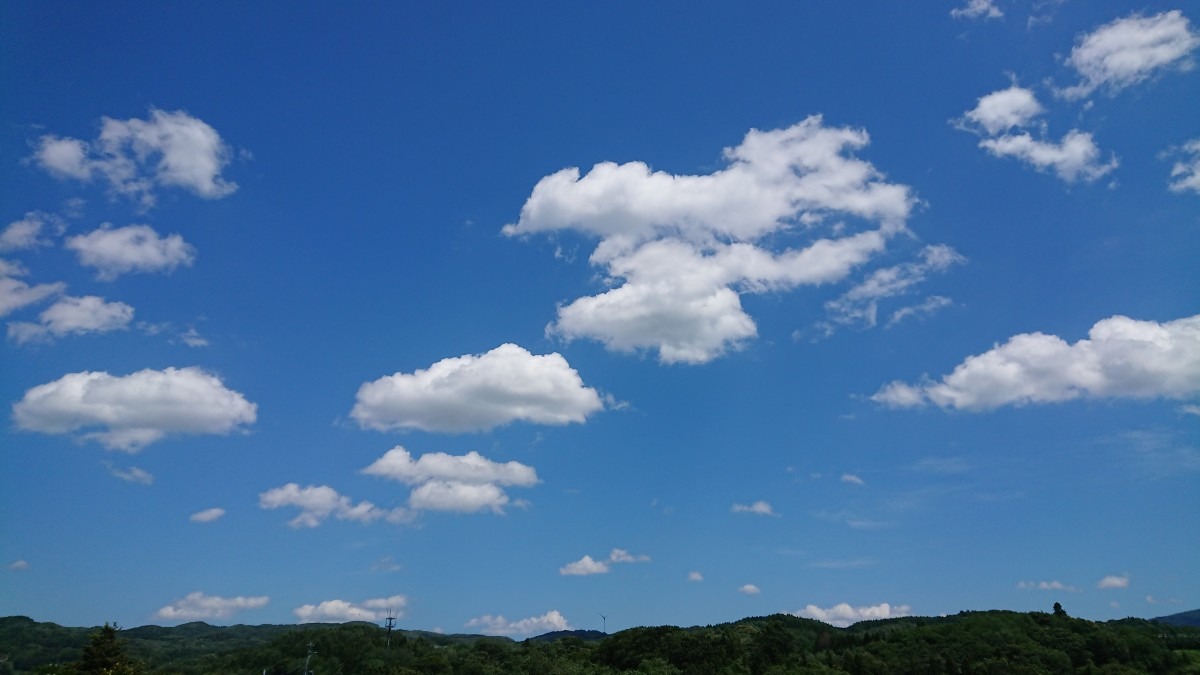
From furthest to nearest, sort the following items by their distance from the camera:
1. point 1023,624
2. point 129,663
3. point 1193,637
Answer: point 1193,637, point 1023,624, point 129,663

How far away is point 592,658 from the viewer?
167 meters

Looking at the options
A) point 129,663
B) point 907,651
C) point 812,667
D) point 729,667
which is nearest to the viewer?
point 129,663

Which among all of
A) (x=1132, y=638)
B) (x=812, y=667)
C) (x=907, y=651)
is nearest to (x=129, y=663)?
(x=812, y=667)

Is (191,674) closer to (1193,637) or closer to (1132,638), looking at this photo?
(1132,638)

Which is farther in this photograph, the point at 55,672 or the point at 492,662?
the point at 492,662

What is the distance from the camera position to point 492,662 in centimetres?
15625

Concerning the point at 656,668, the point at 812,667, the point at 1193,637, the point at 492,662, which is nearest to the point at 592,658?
the point at 492,662

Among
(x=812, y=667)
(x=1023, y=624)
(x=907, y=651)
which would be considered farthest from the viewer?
(x=1023, y=624)

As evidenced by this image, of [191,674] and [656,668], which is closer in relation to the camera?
[656,668]

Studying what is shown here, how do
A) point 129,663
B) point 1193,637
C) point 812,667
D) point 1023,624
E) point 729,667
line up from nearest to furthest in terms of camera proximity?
1. point 129,663
2. point 812,667
3. point 729,667
4. point 1023,624
5. point 1193,637

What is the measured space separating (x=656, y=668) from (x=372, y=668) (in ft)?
195

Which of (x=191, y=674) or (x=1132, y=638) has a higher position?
(x=1132, y=638)

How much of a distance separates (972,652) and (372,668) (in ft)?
366

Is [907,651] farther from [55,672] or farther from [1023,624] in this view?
[55,672]
